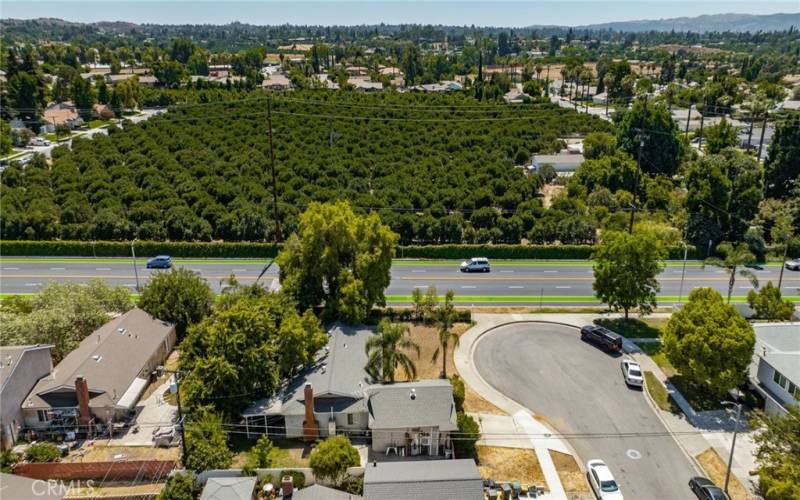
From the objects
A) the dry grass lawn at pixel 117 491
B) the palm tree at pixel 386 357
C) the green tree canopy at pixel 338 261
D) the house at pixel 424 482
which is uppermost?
the green tree canopy at pixel 338 261

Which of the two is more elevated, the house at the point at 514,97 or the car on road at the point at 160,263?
the house at the point at 514,97

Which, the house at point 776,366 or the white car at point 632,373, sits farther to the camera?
the white car at point 632,373

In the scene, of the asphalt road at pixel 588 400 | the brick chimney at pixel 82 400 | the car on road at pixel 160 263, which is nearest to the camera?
the asphalt road at pixel 588 400

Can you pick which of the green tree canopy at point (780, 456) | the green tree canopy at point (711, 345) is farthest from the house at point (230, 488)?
the green tree canopy at point (711, 345)

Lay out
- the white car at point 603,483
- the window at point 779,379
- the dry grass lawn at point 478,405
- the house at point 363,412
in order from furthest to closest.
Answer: the dry grass lawn at point 478,405, the window at point 779,379, the house at point 363,412, the white car at point 603,483

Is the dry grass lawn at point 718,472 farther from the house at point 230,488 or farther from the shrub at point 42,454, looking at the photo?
the shrub at point 42,454

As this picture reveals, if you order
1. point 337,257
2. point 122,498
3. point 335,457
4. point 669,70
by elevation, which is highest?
point 669,70

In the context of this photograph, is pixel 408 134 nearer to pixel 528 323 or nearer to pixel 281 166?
pixel 281 166

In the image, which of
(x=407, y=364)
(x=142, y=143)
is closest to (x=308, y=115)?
(x=142, y=143)
